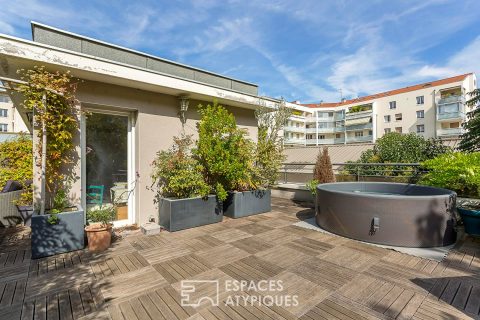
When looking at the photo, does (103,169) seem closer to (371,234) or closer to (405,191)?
(371,234)

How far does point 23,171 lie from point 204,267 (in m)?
6.40

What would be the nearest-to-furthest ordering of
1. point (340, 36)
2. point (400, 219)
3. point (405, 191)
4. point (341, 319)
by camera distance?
point (341, 319)
point (400, 219)
point (405, 191)
point (340, 36)

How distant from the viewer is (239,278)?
3113 mm

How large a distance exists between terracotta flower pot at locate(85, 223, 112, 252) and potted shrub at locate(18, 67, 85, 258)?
202 mm

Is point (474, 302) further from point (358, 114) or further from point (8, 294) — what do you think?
point (358, 114)

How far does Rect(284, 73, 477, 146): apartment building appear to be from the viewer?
110 feet

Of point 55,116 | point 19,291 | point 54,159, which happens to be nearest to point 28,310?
point 19,291

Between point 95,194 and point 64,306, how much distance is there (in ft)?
10.3

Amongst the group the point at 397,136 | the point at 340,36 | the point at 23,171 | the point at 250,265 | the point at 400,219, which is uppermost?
the point at 340,36

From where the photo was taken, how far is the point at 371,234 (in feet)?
14.4

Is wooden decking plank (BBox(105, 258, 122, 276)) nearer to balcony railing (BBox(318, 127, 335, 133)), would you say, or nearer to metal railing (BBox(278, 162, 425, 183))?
metal railing (BBox(278, 162, 425, 183))

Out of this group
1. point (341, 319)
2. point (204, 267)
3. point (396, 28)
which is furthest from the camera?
point (396, 28)

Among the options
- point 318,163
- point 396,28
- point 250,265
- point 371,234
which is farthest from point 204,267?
point 396,28

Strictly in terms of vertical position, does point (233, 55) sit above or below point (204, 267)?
above
